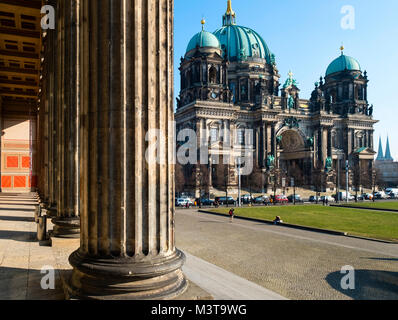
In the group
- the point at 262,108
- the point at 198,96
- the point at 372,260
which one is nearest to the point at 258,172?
the point at 262,108

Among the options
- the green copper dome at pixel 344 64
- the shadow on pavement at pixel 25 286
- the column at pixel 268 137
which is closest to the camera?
the shadow on pavement at pixel 25 286

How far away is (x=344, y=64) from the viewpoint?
91312 millimetres

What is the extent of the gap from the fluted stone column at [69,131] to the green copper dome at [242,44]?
76642 millimetres

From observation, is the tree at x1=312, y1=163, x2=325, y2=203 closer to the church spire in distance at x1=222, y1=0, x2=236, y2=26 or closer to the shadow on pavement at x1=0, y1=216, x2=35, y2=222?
the church spire in distance at x1=222, y1=0, x2=236, y2=26

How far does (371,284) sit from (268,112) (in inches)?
2653

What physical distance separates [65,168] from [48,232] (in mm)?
2245

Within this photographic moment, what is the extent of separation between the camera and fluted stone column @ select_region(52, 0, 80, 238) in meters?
11.0

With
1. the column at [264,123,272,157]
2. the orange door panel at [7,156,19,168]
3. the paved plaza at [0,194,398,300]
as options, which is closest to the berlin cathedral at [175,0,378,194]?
the column at [264,123,272,157]

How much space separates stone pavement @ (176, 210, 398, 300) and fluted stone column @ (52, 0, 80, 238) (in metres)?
6.69

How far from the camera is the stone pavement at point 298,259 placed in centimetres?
1184

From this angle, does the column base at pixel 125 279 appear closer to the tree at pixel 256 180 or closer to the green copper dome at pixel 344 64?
the tree at pixel 256 180

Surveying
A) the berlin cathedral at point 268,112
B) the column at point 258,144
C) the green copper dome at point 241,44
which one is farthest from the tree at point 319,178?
the green copper dome at point 241,44

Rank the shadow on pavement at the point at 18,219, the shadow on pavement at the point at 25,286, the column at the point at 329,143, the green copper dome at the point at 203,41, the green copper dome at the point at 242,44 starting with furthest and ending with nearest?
the green copper dome at the point at 242,44, the column at the point at 329,143, the green copper dome at the point at 203,41, the shadow on pavement at the point at 18,219, the shadow on pavement at the point at 25,286
